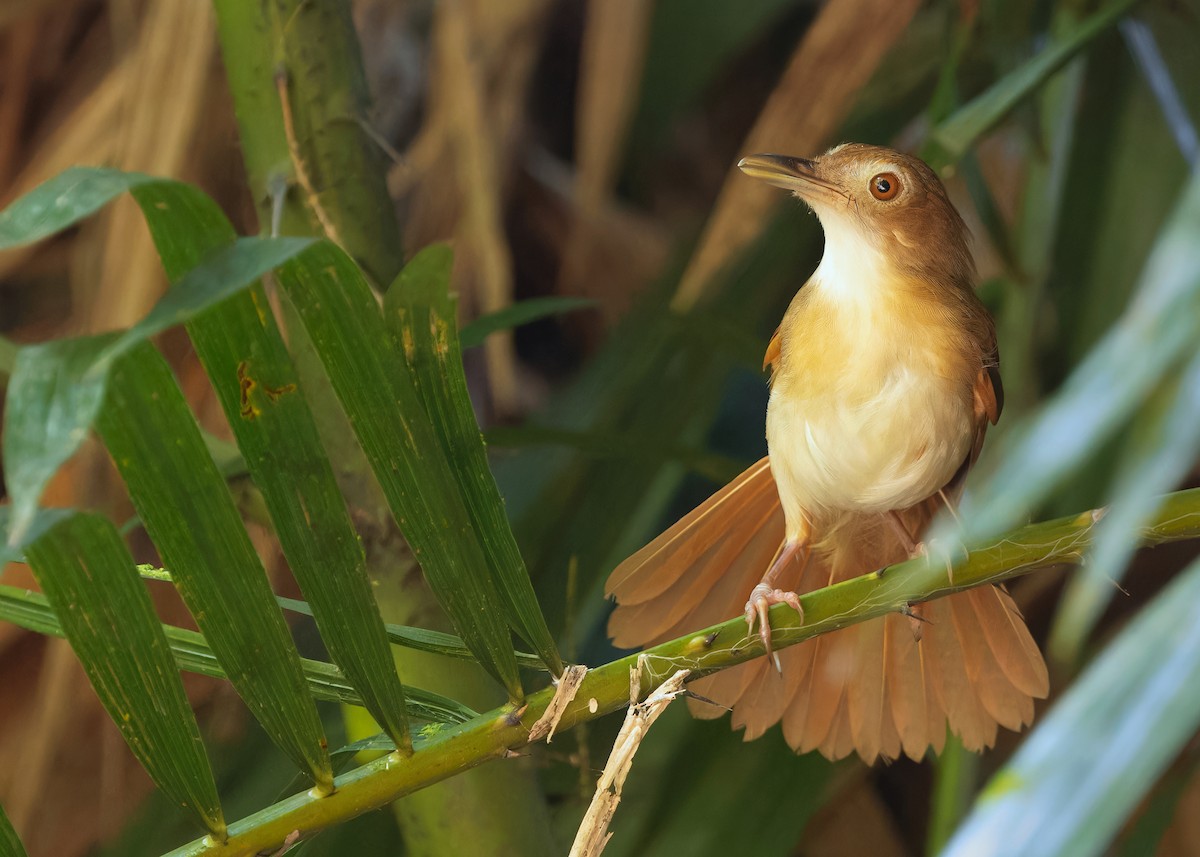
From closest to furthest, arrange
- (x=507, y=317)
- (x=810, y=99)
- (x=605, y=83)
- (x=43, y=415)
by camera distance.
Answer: (x=43, y=415), (x=507, y=317), (x=810, y=99), (x=605, y=83)

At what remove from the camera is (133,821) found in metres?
1.86

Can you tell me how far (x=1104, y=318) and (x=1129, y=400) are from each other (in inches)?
68.5

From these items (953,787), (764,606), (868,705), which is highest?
(764,606)

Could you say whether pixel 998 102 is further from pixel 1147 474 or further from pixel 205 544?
pixel 1147 474

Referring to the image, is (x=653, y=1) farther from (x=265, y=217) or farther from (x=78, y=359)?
(x=78, y=359)

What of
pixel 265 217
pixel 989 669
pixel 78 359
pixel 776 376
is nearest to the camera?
pixel 78 359

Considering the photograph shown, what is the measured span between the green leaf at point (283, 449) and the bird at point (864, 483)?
47cm

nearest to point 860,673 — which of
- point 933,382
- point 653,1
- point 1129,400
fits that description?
point 933,382

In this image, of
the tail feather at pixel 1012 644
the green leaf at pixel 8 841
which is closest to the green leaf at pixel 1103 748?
the green leaf at pixel 8 841

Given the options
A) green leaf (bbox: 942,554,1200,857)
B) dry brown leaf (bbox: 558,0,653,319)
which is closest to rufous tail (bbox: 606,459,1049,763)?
green leaf (bbox: 942,554,1200,857)

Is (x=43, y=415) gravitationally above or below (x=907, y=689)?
above

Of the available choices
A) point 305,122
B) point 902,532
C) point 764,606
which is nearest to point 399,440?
point 764,606

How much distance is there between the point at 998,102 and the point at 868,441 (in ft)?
1.50

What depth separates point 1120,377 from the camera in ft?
1.63
